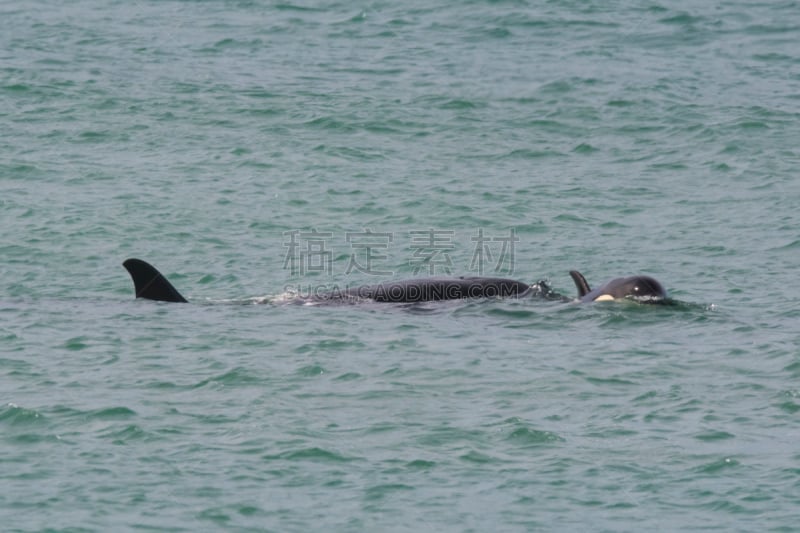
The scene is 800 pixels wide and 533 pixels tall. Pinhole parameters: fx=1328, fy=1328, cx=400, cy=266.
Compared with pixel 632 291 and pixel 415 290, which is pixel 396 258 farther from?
pixel 632 291

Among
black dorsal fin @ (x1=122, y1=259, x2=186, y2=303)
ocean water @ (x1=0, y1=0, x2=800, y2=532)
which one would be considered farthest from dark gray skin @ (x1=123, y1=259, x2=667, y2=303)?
ocean water @ (x1=0, y1=0, x2=800, y2=532)

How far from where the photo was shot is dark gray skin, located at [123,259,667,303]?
17.6m

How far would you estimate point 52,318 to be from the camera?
17.1m

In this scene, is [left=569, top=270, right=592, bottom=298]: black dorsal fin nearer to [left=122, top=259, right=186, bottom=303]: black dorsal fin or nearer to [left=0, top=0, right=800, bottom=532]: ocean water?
[left=0, top=0, right=800, bottom=532]: ocean water

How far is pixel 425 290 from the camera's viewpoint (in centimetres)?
1791

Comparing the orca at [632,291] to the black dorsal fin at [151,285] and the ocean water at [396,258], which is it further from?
the black dorsal fin at [151,285]

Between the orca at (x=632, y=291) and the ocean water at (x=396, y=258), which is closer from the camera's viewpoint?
the ocean water at (x=396, y=258)

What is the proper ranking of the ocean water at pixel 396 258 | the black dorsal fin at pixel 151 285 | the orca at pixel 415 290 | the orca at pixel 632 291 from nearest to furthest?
the ocean water at pixel 396 258, the orca at pixel 632 291, the black dorsal fin at pixel 151 285, the orca at pixel 415 290

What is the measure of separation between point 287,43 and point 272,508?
2695 cm

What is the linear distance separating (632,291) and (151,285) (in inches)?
251

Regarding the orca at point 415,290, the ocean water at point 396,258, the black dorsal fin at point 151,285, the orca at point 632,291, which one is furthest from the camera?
the orca at point 415,290

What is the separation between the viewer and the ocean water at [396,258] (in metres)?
11.2

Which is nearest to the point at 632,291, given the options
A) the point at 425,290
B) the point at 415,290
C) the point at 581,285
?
the point at 581,285

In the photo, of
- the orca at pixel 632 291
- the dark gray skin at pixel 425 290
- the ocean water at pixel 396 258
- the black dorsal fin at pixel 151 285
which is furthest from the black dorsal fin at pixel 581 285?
the black dorsal fin at pixel 151 285
